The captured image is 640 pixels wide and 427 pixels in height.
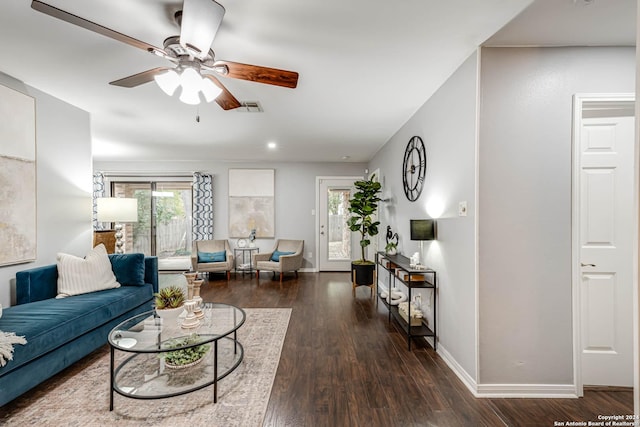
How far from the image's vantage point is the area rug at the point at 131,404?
1715mm

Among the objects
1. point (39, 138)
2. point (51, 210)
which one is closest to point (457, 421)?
point (51, 210)

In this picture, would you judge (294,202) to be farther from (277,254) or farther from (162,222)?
(162,222)

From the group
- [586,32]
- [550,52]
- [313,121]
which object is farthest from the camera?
[313,121]

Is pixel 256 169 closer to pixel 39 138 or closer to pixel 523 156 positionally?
pixel 39 138

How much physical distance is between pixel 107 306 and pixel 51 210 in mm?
1398

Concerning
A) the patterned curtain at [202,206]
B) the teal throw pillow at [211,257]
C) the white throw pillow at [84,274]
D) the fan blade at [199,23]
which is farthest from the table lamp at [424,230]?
the patterned curtain at [202,206]

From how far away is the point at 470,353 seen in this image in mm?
2090

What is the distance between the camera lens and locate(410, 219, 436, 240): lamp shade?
8.93ft

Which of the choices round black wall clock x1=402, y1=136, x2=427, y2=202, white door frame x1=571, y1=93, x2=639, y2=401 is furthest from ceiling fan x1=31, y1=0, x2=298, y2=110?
white door frame x1=571, y1=93, x2=639, y2=401

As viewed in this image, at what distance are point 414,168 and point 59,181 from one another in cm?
404

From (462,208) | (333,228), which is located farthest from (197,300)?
(333,228)

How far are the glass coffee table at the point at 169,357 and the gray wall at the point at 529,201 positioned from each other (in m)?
1.94

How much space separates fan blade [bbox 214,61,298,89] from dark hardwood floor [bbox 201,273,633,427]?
7.30 feet

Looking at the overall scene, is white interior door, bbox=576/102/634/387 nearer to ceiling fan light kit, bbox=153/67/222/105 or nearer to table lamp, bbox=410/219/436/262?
table lamp, bbox=410/219/436/262
